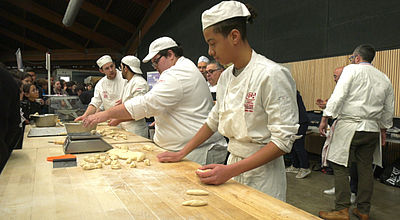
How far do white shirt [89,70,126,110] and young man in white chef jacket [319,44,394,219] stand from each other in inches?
94.4

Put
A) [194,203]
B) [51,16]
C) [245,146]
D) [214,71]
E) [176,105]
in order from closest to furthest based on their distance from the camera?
[194,203]
[245,146]
[176,105]
[214,71]
[51,16]

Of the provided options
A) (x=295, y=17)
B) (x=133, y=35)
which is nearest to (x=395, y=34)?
(x=295, y=17)

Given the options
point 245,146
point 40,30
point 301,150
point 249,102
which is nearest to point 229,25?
point 249,102

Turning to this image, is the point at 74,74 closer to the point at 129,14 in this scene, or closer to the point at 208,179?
the point at 129,14

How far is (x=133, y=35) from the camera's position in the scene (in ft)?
36.8

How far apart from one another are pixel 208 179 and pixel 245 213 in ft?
0.90

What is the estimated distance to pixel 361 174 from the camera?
2777 millimetres

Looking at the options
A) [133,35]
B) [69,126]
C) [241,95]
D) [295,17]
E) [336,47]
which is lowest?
[69,126]

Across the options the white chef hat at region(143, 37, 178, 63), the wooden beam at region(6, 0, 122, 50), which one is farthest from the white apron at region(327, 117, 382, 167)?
the wooden beam at region(6, 0, 122, 50)

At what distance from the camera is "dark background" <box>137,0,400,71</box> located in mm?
3771

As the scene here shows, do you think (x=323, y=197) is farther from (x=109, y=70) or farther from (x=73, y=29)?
(x=73, y=29)

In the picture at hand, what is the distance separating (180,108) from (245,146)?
2.29 feet

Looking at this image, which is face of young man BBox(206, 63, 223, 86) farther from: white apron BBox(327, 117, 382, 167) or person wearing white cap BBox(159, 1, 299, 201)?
person wearing white cap BBox(159, 1, 299, 201)

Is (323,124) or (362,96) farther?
(323,124)
